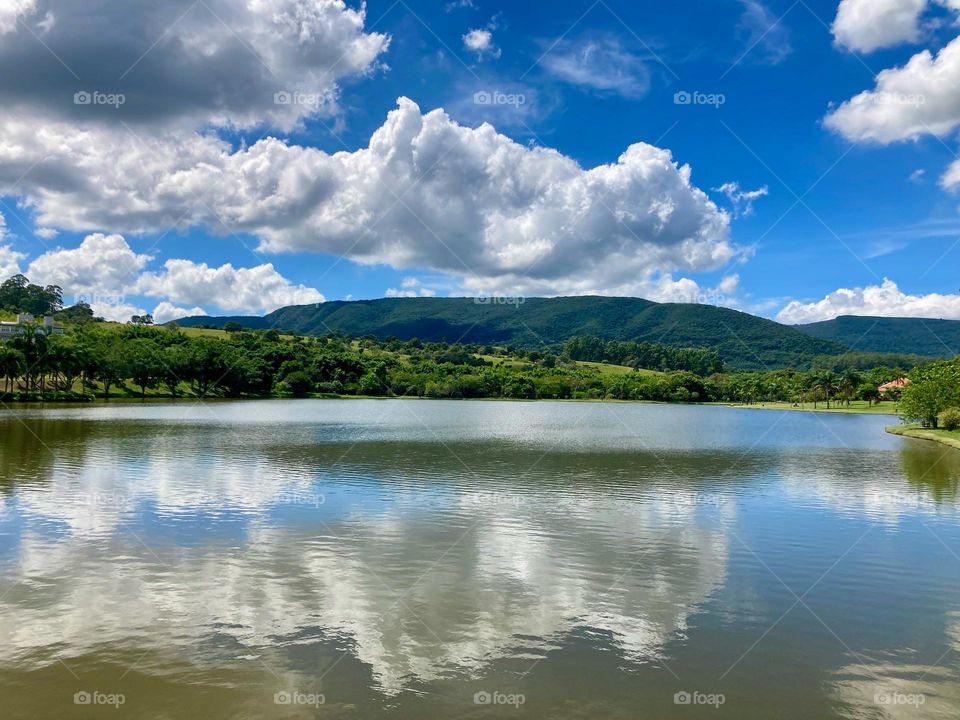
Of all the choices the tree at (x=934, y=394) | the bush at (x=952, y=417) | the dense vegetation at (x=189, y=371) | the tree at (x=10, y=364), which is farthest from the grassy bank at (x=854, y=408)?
the tree at (x=10, y=364)

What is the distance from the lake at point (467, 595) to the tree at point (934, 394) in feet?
170

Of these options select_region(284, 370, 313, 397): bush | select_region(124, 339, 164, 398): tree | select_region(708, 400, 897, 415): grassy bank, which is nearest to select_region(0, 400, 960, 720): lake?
select_region(124, 339, 164, 398): tree

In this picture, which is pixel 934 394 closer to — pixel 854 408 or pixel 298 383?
pixel 854 408

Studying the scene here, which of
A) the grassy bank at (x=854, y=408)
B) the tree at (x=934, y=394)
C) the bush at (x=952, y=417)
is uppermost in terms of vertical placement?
the tree at (x=934, y=394)

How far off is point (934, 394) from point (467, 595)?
87382 millimetres

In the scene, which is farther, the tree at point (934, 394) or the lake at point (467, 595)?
the tree at point (934, 394)

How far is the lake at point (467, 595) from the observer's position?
484 inches

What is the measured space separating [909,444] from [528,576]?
222ft

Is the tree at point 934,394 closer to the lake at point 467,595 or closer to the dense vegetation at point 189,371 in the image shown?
the lake at point 467,595

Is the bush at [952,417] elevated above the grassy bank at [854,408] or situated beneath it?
elevated above

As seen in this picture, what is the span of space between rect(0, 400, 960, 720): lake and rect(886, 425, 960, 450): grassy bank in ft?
121

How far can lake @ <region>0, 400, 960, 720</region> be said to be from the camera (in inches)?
484

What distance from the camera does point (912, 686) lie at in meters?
13.1

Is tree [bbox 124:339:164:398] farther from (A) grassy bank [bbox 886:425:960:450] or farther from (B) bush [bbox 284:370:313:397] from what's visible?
(A) grassy bank [bbox 886:425:960:450]
